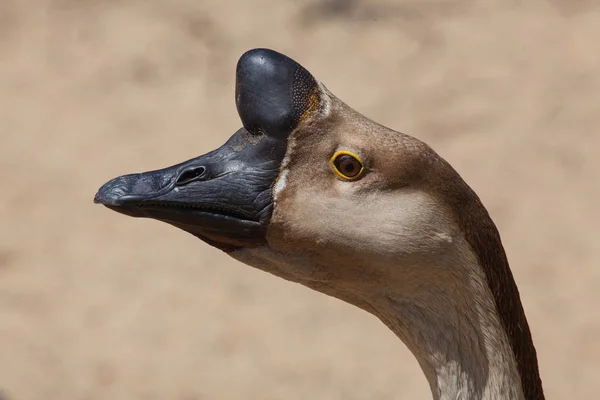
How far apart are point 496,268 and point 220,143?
4.49 m

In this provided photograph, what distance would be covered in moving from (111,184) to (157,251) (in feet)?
12.1

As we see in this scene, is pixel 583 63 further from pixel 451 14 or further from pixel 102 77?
pixel 102 77

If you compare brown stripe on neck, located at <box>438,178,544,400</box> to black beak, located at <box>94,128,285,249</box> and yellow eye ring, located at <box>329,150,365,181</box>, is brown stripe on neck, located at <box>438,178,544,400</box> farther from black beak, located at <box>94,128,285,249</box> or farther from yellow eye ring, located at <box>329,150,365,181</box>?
black beak, located at <box>94,128,285,249</box>

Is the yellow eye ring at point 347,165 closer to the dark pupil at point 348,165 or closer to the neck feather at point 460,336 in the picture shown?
the dark pupil at point 348,165

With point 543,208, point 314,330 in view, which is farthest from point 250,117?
point 543,208

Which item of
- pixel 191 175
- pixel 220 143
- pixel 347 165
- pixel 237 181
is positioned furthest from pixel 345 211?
pixel 220 143

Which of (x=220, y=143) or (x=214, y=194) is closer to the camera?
(x=214, y=194)

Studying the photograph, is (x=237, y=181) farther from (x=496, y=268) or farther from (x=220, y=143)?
(x=220, y=143)

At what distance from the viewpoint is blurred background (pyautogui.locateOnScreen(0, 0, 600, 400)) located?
5.94 m

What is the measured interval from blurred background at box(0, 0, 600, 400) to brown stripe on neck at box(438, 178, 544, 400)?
262 cm

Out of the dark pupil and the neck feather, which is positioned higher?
the dark pupil

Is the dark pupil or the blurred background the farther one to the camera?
Answer: the blurred background

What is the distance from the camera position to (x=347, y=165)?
2.97 metres

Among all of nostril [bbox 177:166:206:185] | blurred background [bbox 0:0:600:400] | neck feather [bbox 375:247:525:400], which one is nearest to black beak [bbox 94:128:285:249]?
nostril [bbox 177:166:206:185]
